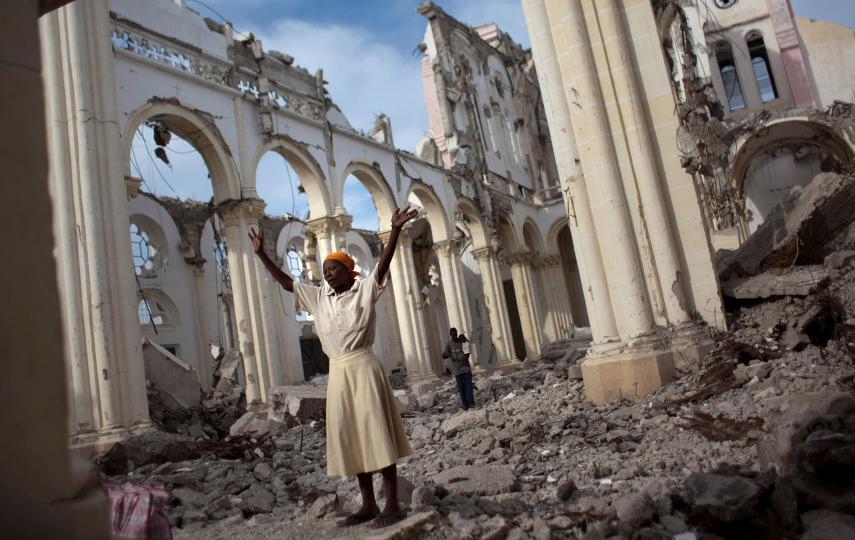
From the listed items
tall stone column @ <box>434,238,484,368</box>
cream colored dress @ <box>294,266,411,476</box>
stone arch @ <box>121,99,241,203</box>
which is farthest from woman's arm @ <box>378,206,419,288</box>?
tall stone column @ <box>434,238,484,368</box>

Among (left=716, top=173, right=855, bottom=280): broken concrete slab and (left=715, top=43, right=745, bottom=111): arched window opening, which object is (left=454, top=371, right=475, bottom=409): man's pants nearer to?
(left=716, top=173, right=855, bottom=280): broken concrete slab

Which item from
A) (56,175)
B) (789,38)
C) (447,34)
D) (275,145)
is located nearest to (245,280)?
(275,145)

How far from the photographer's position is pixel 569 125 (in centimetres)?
725

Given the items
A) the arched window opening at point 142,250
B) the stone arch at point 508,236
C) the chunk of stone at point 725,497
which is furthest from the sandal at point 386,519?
the stone arch at point 508,236

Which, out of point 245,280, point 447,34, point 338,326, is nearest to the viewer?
point 338,326

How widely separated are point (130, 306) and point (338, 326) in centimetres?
652

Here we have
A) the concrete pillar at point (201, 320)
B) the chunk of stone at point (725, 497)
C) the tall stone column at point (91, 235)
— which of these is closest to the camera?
the chunk of stone at point (725, 497)

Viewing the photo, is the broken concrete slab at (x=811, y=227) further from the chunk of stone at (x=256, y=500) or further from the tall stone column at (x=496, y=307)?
the tall stone column at (x=496, y=307)

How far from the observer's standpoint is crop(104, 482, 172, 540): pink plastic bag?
2.49 metres

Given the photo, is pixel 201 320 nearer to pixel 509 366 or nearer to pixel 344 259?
pixel 509 366

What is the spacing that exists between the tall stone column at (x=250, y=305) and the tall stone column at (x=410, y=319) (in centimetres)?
467

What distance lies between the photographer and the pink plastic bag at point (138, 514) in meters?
2.49

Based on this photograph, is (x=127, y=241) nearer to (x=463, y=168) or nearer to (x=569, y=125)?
(x=569, y=125)

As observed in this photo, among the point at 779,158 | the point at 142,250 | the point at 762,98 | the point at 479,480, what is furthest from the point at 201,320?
the point at 762,98
